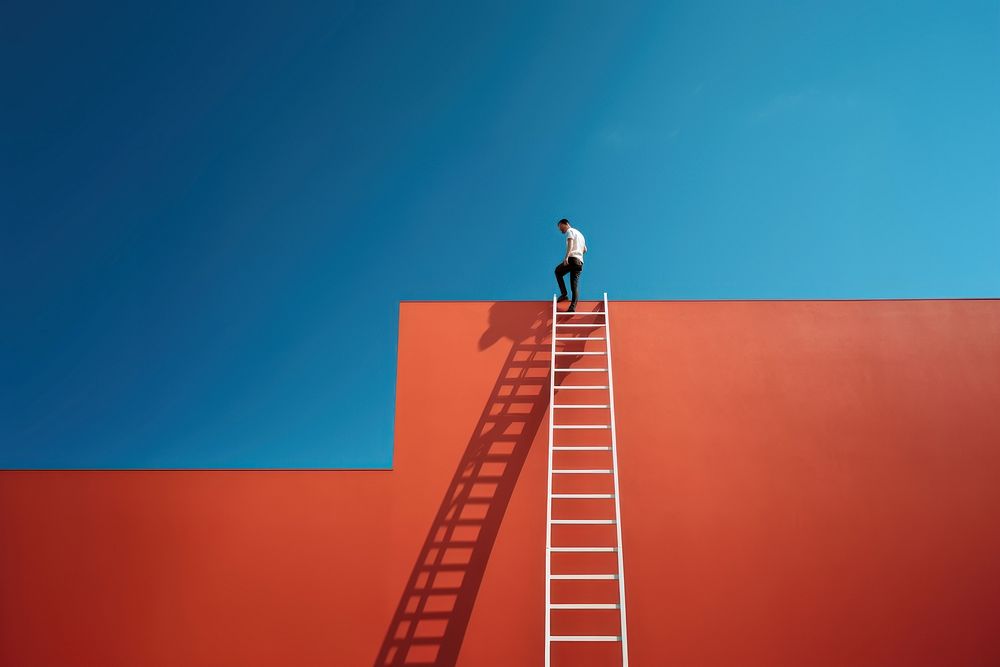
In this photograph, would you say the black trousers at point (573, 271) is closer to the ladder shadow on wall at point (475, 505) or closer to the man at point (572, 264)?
the man at point (572, 264)

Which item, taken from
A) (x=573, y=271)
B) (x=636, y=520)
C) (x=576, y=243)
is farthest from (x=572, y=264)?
(x=636, y=520)

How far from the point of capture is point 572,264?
489 cm

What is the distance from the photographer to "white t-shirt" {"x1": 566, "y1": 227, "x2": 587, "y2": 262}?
4930 millimetres

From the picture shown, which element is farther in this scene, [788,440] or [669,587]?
[788,440]

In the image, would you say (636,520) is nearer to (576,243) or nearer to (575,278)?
(575,278)

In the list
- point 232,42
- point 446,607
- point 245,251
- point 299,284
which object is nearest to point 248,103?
point 232,42

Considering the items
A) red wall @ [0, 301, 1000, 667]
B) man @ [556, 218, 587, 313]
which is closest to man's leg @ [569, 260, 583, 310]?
man @ [556, 218, 587, 313]

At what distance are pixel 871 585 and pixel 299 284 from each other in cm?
961

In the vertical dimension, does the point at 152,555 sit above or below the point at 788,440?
below

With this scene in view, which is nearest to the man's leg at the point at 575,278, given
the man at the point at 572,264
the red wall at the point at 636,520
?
the man at the point at 572,264

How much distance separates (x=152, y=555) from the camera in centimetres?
421

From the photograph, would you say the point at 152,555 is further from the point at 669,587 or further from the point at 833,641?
the point at 833,641

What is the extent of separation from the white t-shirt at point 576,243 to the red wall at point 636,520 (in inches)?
27.0

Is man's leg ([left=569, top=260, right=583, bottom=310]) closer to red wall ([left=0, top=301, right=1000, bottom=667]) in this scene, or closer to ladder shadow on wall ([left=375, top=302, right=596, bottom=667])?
ladder shadow on wall ([left=375, top=302, right=596, bottom=667])
